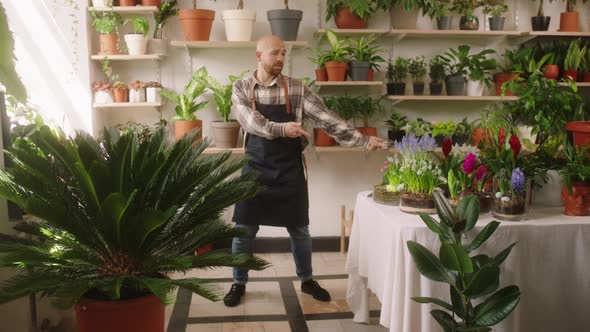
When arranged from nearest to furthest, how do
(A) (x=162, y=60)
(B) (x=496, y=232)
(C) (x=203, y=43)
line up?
(B) (x=496, y=232) → (C) (x=203, y=43) → (A) (x=162, y=60)

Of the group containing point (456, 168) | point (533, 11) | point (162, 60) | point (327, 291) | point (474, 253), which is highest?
point (533, 11)

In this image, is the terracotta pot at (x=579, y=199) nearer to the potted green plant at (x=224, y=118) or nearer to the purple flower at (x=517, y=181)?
the purple flower at (x=517, y=181)

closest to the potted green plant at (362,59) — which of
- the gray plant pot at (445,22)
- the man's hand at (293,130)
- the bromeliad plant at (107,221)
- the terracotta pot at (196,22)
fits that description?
the gray plant pot at (445,22)

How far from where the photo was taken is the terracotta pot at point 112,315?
2.06m

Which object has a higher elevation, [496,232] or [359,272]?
[496,232]

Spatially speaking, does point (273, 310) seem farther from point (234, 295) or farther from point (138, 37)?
point (138, 37)

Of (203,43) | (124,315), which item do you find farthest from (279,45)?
(124,315)

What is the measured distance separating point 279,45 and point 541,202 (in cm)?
169

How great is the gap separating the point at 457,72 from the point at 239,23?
1747 mm

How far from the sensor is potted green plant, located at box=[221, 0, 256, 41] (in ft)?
13.8

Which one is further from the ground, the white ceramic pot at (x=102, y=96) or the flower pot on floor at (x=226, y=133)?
the white ceramic pot at (x=102, y=96)

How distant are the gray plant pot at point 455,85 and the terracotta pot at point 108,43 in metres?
2.57

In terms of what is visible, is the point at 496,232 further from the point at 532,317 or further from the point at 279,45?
the point at 279,45

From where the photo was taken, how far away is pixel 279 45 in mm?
3354
